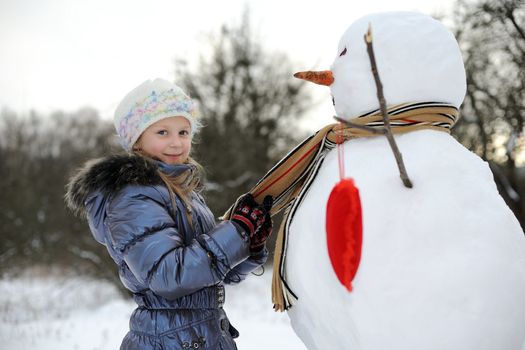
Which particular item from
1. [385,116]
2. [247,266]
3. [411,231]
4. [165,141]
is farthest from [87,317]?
[385,116]

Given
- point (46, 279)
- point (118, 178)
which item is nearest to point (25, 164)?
point (46, 279)

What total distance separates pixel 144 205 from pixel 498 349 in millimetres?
1170

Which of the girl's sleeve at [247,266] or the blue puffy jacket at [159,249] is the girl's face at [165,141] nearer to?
the blue puffy jacket at [159,249]

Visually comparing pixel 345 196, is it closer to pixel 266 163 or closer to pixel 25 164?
pixel 266 163

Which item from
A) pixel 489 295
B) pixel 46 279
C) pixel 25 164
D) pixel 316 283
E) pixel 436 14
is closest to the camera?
pixel 489 295

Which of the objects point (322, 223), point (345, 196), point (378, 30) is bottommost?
point (322, 223)

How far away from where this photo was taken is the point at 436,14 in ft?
21.1

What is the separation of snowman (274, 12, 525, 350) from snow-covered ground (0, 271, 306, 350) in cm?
378

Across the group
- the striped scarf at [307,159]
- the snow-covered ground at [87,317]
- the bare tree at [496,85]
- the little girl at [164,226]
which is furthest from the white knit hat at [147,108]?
the bare tree at [496,85]

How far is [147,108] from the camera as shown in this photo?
196cm

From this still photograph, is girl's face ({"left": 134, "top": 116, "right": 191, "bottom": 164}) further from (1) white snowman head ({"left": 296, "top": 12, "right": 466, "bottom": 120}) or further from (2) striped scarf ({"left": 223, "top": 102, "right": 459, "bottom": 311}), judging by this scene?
(1) white snowman head ({"left": 296, "top": 12, "right": 466, "bottom": 120})

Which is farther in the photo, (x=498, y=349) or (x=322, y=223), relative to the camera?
(x=322, y=223)

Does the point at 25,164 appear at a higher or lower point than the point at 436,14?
lower

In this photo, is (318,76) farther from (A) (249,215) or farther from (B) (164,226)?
(B) (164,226)
